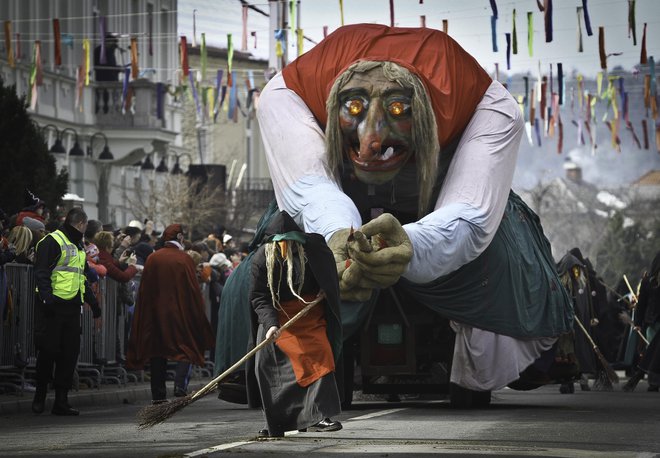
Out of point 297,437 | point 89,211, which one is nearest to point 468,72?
point 297,437

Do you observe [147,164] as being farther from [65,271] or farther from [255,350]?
[255,350]

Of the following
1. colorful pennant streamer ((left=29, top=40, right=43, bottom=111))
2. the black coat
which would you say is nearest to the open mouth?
the black coat

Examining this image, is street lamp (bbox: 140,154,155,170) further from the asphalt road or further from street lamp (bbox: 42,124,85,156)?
the asphalt road

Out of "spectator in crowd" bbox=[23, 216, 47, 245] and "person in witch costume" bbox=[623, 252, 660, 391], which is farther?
"person in witch costume" bbox=[623, 252, 660, 391]

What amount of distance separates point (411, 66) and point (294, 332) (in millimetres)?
4197

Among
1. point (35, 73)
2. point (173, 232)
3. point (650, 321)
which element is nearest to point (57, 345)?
point (173, 232)

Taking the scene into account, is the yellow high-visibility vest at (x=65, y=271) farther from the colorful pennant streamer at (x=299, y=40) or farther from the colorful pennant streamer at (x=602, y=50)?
the colorful pennant streamer at (x=299, y=40)

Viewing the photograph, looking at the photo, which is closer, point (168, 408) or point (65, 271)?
point (168, 408)

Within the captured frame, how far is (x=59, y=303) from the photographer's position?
17875 mm

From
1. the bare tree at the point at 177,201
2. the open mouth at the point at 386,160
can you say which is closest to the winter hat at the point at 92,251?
the open mouth at the point at 386,160

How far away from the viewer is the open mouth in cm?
1722

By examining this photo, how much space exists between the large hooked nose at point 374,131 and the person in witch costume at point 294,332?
3.03 meters

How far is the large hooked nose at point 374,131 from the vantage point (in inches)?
675

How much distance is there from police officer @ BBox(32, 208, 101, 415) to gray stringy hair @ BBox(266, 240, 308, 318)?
4.22m
